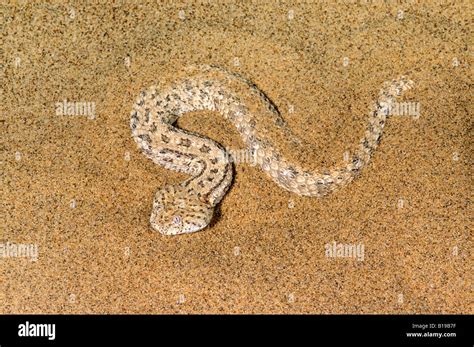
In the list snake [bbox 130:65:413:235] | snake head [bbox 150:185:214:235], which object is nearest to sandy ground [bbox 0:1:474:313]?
snake [bbox 130:65:413:235]

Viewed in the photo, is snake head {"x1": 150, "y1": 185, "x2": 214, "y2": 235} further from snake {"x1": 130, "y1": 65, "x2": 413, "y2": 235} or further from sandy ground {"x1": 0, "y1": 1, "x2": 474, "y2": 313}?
sandy ground {"x1": 0, "y1": 1, "x2": 474, "y2": 313}

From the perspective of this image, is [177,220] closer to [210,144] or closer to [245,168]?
[210,144]

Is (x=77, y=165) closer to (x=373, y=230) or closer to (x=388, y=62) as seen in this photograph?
(x=373, y=230)

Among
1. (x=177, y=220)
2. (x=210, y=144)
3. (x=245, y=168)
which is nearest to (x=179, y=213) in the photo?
(x=177, y=220)

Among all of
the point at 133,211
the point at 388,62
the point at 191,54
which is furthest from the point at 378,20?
the point at 133,211

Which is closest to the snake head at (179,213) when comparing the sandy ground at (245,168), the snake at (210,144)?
the snake at (210,144)
